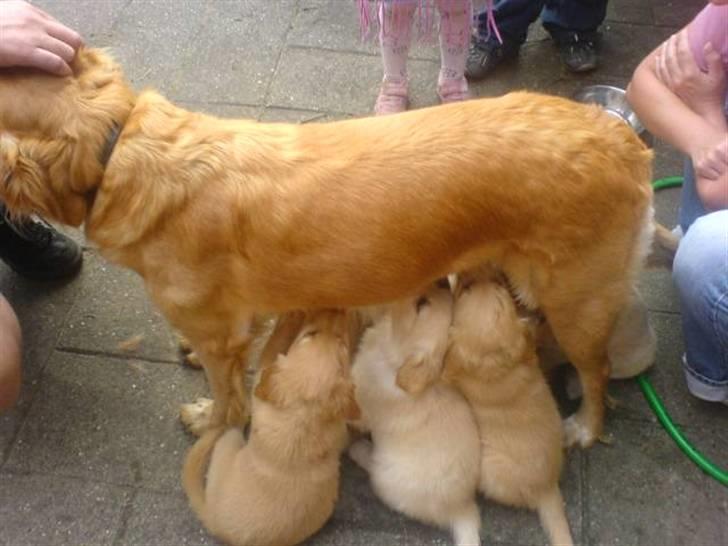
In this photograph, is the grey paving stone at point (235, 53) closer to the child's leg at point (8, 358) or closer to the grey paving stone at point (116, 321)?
the grey paving stone at point (116, 321)

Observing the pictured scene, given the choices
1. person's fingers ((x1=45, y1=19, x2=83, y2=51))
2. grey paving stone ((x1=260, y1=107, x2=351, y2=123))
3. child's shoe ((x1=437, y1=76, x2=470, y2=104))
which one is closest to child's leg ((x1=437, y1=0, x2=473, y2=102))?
child's shoe ((x1=437, y1=76, x2=470, y2=104))

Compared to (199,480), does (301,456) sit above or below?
above

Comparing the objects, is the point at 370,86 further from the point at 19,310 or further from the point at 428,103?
the point at 19,310

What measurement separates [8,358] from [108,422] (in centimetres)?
45

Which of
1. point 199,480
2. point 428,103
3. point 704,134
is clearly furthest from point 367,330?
point 428,103

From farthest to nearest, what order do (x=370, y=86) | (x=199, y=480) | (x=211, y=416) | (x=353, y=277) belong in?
(x=370, y=86) → (x=211, y=416) → (x=199, y=480) → (x=353, y=277)

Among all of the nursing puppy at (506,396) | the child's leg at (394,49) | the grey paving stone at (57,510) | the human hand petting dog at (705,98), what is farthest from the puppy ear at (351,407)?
the child's leg at (394,49)

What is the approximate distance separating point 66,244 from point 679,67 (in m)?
2.22

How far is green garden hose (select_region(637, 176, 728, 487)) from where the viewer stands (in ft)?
7.85

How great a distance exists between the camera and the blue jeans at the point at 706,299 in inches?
82.2

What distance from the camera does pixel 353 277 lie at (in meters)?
2.04

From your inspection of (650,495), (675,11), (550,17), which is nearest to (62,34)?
(650,495)

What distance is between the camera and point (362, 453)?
2426mm

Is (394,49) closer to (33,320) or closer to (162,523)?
(33,320)
